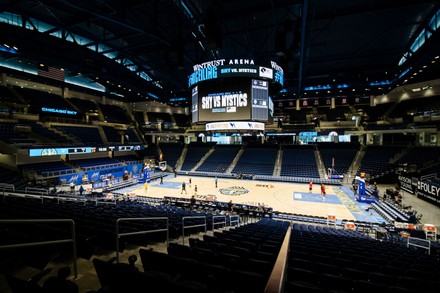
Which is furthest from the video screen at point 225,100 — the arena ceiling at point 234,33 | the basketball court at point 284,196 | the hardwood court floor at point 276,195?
the hardwood court floor at point 276,195

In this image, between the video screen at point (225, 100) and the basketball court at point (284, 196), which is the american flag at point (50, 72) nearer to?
the basketball court at point (284, 196)

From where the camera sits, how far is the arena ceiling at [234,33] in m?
13.5

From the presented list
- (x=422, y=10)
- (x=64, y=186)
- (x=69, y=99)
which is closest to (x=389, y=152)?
(x=422, y=10)

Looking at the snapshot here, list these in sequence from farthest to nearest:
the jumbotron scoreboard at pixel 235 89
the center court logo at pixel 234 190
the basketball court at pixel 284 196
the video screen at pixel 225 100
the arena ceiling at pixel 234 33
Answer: the center court logo at pixel 234 190, the basketball court at pixel 284 196, the video screen at pixel 225 100, the jumbotron scoreboard at pixel 235 89, the arena ceiling at pixel 234 33

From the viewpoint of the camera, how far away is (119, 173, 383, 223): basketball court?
1712 cm

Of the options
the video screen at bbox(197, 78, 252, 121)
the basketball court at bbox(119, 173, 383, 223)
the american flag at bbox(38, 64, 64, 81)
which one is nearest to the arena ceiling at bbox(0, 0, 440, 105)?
the video screen at bbox(197, 78, 252, 121)

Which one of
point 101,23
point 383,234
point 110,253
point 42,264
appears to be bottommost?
point 383,234

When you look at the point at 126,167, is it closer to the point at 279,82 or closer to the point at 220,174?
the point at 220,174

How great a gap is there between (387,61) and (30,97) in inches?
1862

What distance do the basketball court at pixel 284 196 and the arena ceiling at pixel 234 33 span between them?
12.2 m

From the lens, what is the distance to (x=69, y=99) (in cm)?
3562

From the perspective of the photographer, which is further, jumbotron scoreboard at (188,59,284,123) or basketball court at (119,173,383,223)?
basketball court at (119,173,383,223)

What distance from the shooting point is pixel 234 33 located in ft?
57.8

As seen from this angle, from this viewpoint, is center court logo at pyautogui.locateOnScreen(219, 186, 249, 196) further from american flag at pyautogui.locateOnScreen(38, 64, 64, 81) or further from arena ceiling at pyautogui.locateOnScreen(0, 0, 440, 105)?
american flag at pyautogui.locateOnScreen(38, 64, 64, 81)
